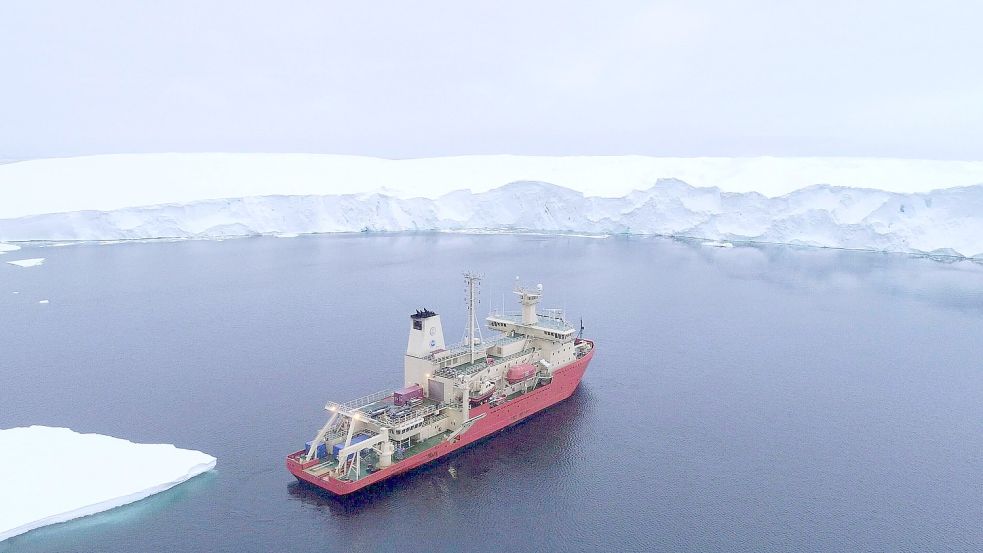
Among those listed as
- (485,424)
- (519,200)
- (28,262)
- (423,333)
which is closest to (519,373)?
(485,424)

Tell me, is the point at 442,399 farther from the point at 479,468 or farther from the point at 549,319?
the point at 549,319

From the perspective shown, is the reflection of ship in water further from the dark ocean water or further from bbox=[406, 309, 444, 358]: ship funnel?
bbox=[406, 309, 444, 358]: ship funnel

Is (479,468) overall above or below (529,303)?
below

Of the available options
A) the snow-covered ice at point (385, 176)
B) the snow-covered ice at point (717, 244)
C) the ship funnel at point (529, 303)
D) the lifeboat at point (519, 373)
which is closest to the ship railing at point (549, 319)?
the ship funnel at point (529, 303)

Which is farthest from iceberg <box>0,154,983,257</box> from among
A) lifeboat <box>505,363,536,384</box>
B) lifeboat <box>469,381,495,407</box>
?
lifeboat <box>469,381,495,407</box>

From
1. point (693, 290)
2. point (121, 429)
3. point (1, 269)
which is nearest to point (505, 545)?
point (121, 429)

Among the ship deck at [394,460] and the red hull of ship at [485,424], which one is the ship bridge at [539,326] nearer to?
the red hull of ship at [485,424]

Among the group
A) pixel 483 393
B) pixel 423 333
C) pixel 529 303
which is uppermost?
pixel 529 303

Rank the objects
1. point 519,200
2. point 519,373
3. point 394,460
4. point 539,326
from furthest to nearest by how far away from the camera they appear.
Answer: point 519,200
point 539,326
point 519,373
point 394,460
